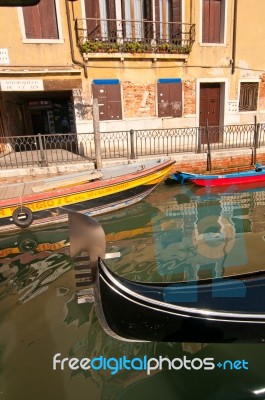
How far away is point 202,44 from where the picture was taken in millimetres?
11508

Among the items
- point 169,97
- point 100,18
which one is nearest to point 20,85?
point 100,18

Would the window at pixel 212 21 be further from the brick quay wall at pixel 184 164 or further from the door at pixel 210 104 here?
the brick quay wall at pixel 184 164

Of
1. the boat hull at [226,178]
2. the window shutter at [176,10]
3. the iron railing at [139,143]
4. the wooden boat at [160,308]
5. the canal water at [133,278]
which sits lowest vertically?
the canal water at [133,278]

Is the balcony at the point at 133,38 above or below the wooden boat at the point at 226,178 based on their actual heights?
above

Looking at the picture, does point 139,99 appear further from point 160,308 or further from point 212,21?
point 160,308

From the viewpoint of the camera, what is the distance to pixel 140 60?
10945 millimetres

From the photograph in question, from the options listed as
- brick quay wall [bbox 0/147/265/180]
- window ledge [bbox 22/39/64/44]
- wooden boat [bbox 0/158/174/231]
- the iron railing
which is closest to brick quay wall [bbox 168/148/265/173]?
brick quay wall [bbox 0/147/265/180]

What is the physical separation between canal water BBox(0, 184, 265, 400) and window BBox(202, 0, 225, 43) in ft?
24.5

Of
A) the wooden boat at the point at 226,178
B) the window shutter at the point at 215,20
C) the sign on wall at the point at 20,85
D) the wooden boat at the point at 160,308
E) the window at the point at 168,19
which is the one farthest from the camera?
the window shutter at the point at 215,20

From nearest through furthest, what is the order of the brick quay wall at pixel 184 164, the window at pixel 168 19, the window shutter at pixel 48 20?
the brick quay wall at pixel 184 164, the window shutter at pixel 48 20, the window at pixel 168 19

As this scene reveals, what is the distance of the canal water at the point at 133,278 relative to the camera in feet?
9.00

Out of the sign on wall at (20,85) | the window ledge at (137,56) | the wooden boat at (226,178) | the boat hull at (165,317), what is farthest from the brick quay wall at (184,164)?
the boat hull at (165,317)

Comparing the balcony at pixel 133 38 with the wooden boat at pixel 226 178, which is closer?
the wooden boat at pixel 226 178

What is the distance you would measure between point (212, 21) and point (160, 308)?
1232 cm
